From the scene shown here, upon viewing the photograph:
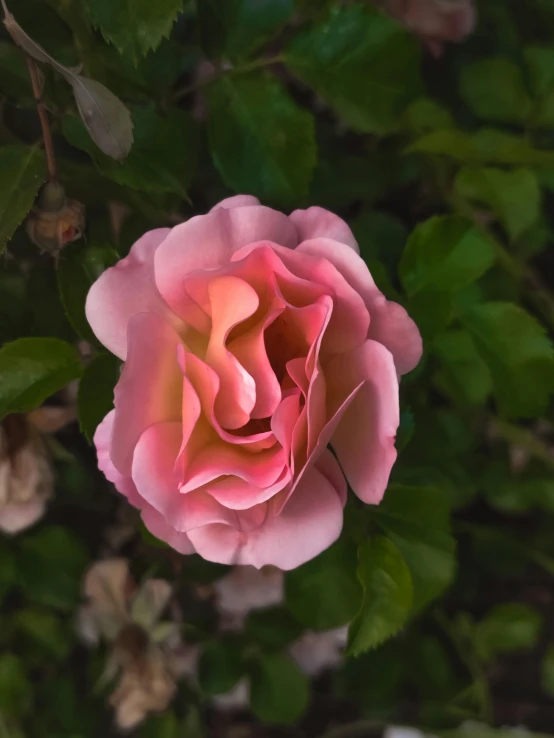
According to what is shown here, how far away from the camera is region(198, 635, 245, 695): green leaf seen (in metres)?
0.68

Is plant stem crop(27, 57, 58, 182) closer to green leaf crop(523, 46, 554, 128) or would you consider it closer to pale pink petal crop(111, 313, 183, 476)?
pale pink petal crop(111, 313, 183, 476)

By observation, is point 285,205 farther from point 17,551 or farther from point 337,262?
point 17,551

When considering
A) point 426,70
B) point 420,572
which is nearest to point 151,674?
point 420,572

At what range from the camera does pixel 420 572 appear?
1.41 feet

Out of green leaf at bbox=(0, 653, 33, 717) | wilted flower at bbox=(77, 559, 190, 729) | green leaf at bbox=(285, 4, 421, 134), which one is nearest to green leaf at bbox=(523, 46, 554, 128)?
green leaf at bbox=(285, 4, 421, 134)

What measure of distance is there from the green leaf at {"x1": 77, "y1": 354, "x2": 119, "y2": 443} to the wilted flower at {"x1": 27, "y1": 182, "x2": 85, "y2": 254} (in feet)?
0.22

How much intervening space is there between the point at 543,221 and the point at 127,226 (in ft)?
1.31

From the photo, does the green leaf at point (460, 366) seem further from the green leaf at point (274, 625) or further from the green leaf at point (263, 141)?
the green leaf at point (274, 625)

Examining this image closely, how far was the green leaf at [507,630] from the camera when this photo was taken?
0.70 meters

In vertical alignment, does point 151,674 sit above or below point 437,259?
below

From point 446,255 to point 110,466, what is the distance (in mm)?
247

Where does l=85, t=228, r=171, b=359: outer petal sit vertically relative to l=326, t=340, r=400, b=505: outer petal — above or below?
above

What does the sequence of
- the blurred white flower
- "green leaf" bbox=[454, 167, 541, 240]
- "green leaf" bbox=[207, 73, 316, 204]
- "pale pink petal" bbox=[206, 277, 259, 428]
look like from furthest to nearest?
the blurred white flower < "green leaf" bbox=[454, 167, 541, 240] < "green leaf" bbox=[207, 73, 316, 204] < "pale pink petal" bbox=[206, 277, 259, 428]

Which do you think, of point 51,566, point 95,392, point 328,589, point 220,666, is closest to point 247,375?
point 95,392
